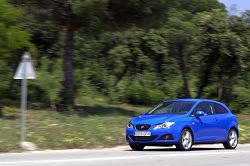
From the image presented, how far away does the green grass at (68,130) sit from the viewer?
16.5m

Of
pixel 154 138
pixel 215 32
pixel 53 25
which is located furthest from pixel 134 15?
pixel 154 138

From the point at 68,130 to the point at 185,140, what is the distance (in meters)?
4.45

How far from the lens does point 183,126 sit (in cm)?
1509

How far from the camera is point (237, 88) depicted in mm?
33906

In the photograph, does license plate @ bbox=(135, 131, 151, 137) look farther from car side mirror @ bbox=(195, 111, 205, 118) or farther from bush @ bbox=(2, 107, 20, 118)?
bush @ bbox=(2, 107, 20, 118)

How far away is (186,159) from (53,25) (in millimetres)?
14486

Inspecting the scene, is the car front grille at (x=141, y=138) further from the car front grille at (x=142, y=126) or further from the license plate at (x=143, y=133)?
the car front grille at (x=142, y=126)

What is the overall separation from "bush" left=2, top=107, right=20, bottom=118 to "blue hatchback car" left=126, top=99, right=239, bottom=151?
22.6ft

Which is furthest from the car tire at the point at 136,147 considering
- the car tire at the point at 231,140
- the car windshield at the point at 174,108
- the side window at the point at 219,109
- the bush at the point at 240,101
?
the bush at the point at 240,101

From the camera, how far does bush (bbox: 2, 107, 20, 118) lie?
20867 millimetres

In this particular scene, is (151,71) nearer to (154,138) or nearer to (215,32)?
(215,32)

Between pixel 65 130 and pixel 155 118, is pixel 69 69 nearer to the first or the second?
pixel 65 130

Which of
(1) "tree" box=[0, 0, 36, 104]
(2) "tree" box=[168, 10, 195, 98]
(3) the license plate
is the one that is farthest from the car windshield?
(2) "tree" box=[168, 10, 195, 98]

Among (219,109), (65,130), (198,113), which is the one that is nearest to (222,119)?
(219,109)
